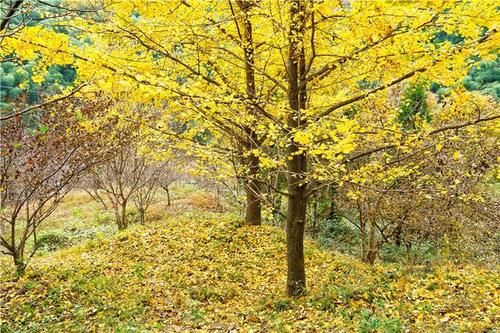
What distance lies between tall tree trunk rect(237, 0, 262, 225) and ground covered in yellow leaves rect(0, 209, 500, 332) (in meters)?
0.73

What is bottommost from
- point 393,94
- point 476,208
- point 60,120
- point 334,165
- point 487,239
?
point 487,239

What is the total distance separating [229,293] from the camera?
21.9 ft

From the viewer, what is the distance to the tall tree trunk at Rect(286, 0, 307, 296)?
17.5ft

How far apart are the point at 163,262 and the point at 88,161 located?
7.81 ft

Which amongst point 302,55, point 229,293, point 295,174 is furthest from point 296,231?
point 302,55

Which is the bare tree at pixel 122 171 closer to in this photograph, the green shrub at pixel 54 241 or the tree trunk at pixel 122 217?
the tree trunk at pixel 122 217

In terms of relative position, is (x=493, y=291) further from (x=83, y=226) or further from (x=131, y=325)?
(x=83, y=226)

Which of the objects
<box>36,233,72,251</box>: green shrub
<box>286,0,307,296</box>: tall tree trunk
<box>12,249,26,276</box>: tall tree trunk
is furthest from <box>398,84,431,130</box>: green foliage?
<box>36,233,72,251</box>: green shrub

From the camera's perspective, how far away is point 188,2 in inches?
220

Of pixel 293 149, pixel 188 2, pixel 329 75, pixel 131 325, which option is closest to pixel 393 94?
pixel 329 75

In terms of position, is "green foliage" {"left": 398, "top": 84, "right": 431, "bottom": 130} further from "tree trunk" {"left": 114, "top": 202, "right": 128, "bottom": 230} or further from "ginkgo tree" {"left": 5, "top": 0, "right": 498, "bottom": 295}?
"tree trunk" {"left": 114, "top": 202, "right": 128, "bottom": 230}

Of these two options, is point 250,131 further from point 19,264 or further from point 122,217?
point 122,217

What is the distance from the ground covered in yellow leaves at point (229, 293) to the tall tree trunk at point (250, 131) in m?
0.73

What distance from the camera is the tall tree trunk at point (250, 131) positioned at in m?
5.52
